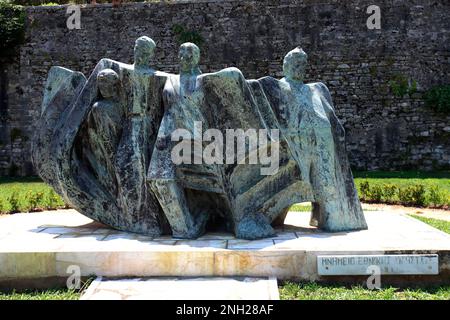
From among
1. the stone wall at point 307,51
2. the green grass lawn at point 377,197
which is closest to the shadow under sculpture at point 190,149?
the green grass lawn at point 377,197

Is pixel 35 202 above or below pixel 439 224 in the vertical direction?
above

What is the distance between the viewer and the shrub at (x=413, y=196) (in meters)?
8.84

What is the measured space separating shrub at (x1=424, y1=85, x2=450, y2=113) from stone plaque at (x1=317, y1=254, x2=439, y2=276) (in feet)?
39.2

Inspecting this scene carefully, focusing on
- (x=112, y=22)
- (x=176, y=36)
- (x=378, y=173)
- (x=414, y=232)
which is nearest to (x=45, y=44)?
(x=112, y=22)

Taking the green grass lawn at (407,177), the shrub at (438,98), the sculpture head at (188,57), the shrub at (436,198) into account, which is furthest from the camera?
the shrub at (438,98)

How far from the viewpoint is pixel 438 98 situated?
47.2 feet

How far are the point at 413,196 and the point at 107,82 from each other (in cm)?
655

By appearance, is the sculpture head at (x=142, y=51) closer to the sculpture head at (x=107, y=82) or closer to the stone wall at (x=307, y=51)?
the sculpture head at (x=107, y=82)

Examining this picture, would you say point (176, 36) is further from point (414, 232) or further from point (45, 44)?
point (414, 232)

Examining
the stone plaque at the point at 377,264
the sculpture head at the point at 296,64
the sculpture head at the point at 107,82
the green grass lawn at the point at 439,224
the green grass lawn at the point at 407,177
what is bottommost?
the green grass lawn at the point at 439,224

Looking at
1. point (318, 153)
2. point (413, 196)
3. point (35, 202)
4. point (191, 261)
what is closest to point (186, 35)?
point (35, 202)

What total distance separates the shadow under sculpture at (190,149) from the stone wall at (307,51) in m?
10.3

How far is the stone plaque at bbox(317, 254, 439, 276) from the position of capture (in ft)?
12.6

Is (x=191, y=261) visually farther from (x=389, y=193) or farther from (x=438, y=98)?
(x=438, y=98)
